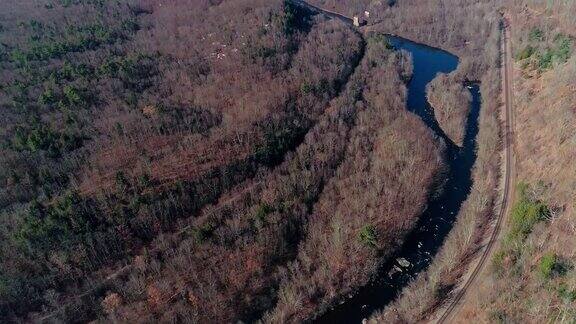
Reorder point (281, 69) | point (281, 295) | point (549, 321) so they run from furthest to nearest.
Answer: point (281, 69) < point (281, 295) < point (549, 321)

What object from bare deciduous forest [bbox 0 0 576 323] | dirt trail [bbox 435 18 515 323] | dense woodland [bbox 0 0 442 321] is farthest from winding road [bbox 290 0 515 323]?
dense woodland [bbox 0 0 442 321]

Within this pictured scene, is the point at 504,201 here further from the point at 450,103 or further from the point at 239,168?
the point at 239,168

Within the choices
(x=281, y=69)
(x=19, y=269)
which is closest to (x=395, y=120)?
(x=281, y=69)

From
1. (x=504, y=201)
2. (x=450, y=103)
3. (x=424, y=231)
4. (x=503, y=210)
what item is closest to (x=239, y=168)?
(x=424, y=231)

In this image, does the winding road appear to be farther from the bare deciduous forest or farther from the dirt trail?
the bare deciduous forest

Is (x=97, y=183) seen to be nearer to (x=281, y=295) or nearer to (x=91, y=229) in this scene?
(x=91, y=229)

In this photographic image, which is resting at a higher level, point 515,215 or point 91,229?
point 515,215
